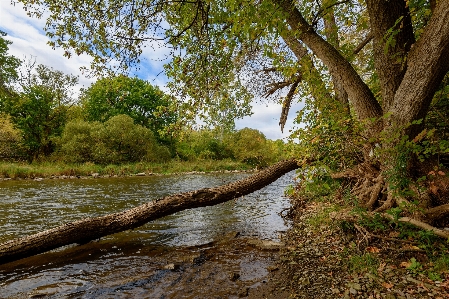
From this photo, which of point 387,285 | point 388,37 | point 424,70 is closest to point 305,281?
point 387,285

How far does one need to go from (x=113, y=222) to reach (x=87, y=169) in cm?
2109

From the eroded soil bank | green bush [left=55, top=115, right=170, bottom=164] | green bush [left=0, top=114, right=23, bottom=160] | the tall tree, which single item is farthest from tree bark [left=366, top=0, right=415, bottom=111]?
green bush [left=0, top=114, right=23, bottom=160]

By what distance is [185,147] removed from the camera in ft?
157

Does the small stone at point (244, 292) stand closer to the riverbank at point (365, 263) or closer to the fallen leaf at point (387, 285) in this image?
the riverbank at point (365, 263)

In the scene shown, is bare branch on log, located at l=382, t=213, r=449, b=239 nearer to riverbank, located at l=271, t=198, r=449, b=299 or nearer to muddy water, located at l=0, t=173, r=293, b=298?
riverbank, located at l=271, t=198, r=449, b=299

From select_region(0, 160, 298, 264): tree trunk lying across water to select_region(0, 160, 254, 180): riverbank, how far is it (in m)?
18.1

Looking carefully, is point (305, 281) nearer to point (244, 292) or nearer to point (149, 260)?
point (244, 292)

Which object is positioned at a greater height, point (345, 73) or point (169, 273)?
point (345, 73)

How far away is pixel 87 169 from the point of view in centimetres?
2462

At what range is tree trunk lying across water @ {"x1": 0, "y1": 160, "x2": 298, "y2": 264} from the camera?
516 centimetres

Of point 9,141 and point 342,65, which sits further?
point 9,141

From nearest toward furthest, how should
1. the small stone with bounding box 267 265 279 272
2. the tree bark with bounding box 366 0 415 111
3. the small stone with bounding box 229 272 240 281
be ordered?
the small stone with bounding box 229 272 240 281 → the small stone with bounding box 267 265 279 272 → the tree bark with bounding box 366 0 415 111

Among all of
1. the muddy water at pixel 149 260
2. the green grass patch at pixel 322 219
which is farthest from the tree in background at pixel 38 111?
the green grass patch at pixel 322 219

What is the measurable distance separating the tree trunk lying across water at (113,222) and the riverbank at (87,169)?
18.1m
